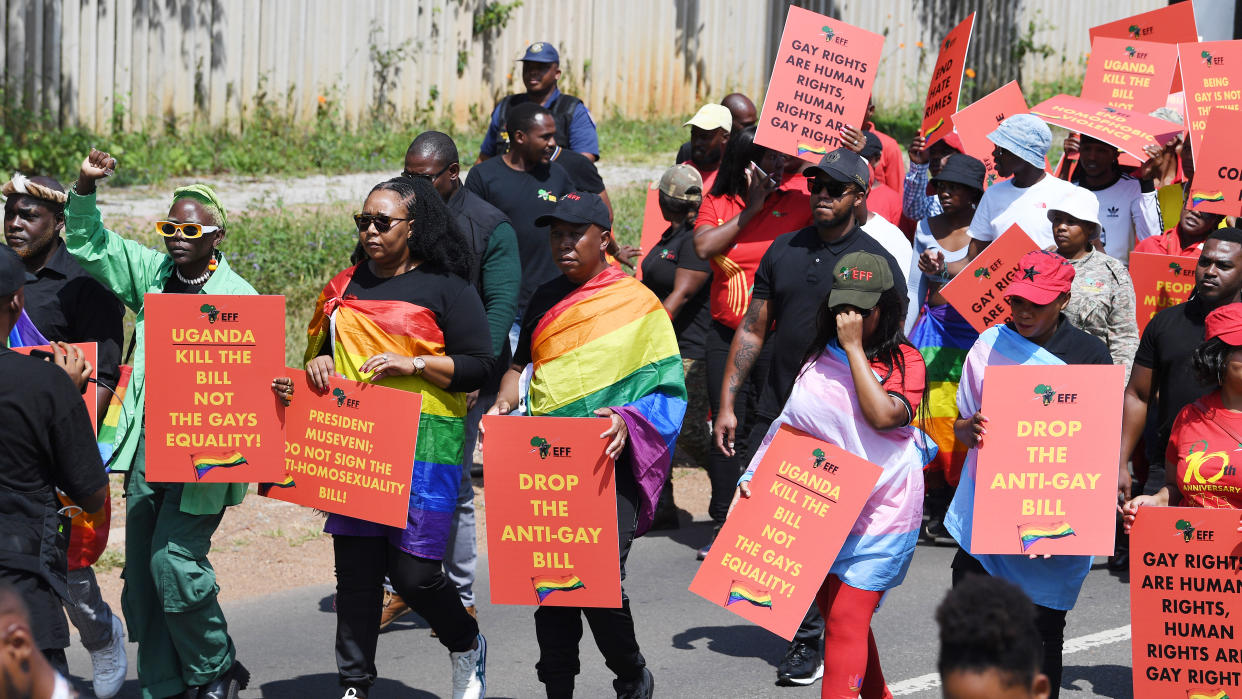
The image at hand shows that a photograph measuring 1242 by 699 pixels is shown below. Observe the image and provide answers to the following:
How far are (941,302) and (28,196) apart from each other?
14.7 feet

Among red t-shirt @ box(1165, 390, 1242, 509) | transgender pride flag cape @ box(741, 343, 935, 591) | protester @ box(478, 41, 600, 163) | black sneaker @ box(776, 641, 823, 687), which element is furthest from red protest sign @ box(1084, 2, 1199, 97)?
transgender pride flag cape @ box(741, 343, 935, 591)

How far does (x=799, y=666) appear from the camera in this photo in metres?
6.12

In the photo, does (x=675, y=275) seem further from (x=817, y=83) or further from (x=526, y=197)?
(x=817, y=83)

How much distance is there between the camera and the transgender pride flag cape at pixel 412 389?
536 centimetres

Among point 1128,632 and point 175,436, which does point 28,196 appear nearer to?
point 175,436

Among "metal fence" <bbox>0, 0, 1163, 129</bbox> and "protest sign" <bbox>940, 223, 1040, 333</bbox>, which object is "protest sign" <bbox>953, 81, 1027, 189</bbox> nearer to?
"protest sign" <bbox>940, 223, 1040, 333</bbox>

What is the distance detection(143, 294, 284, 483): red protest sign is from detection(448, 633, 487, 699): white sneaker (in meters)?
1.00

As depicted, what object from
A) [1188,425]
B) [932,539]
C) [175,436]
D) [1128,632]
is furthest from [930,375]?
[175,436]

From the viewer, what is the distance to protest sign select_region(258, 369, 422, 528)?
530 cm

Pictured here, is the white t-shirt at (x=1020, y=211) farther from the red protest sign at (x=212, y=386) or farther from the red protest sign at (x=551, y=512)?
the red protest sign at (x=212, y=386)

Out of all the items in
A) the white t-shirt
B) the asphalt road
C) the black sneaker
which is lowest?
the asphalt road

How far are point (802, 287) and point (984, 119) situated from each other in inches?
140

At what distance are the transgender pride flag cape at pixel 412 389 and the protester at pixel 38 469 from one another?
47.1 inches

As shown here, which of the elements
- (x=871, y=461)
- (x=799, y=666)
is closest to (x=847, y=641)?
(x=871, y=461)
